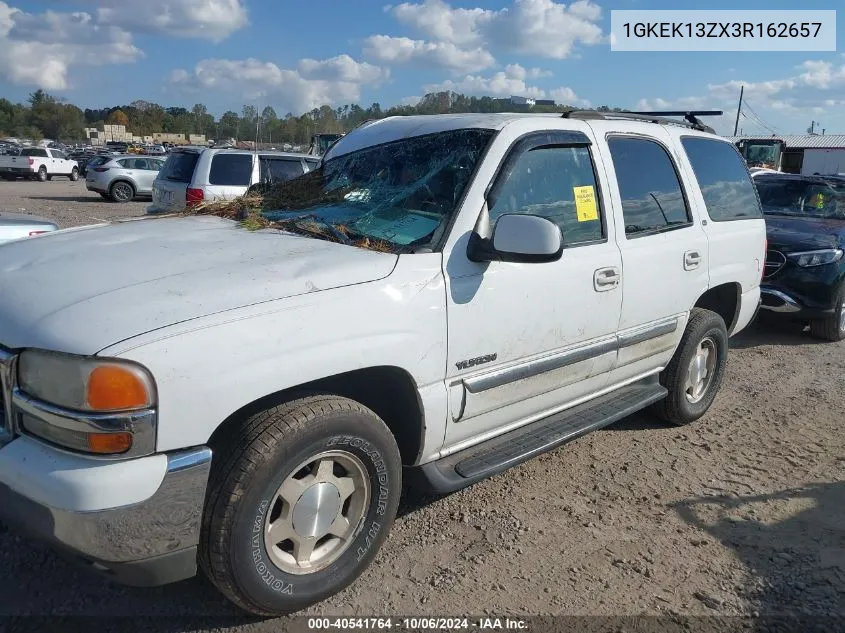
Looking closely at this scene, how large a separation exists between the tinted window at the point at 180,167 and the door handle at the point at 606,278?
32.5ft

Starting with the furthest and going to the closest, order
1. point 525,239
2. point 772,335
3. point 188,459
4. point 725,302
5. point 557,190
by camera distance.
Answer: point 772,335 < point 725,302 < point 557,190 < point 525,239 < point 188,459

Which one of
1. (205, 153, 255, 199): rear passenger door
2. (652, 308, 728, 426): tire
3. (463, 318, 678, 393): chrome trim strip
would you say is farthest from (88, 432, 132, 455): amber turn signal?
(205, 153, 255, 199): rear passenger door

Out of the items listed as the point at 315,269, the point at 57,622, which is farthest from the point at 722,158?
the point at 57,622

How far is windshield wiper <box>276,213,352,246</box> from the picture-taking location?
3.14m

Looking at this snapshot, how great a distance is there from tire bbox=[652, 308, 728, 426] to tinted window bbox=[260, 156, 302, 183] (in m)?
8.98

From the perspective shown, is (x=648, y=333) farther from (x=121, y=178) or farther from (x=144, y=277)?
(x=121, y=178)

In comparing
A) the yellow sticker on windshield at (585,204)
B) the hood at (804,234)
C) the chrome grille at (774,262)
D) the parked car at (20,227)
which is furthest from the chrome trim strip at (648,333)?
the parked car at (20,227)

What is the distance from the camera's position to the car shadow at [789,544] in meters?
2.91

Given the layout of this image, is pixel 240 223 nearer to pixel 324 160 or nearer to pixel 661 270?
pixel 324 160

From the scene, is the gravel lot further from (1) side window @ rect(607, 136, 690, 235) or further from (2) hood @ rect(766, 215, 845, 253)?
(2) hood @ rect(766, 215, 845, 253)

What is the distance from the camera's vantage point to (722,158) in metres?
4.93

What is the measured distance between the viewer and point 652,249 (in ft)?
12.9

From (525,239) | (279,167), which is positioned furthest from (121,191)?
(525,239)

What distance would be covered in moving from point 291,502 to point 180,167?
1112 centimetres
